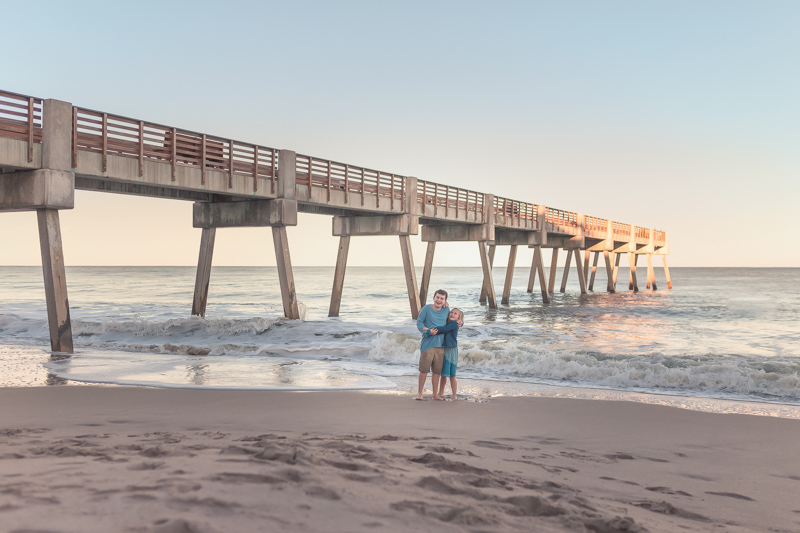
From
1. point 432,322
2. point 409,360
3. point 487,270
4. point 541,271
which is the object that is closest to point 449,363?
point 432,322

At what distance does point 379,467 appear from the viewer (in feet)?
14.4

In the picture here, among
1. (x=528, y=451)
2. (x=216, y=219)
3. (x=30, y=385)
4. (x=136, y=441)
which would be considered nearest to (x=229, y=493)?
(x=136, y=441)

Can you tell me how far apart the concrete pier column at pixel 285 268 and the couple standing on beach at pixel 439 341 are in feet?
39.3

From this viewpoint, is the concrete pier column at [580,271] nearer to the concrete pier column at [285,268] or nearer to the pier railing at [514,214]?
the pier railing at [514,214]

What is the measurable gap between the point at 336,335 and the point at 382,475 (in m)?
14.3

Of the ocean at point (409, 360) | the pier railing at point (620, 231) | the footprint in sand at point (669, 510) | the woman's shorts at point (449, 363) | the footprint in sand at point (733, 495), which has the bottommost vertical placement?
the ocean at point (409, 360)

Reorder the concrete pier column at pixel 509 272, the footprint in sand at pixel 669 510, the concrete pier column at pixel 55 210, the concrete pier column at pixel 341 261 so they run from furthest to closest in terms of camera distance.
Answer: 1. the concrete pier column at pixel 509 272
2. the concrete pier column at pixel 341 261
3. the concrete pier column at pixel 55 210
4. the footprint in sand at pixel 669 510

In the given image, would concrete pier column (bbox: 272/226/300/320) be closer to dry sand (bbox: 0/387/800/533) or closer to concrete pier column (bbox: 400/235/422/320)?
concrete pier column (bbox: 400/235/422/320)

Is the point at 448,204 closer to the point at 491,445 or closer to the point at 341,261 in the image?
the point at 341,261

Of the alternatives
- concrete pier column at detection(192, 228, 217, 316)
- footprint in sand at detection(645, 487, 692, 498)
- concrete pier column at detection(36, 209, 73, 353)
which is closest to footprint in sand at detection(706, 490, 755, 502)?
footprint in sand at detection(645, 487, 692, 498)

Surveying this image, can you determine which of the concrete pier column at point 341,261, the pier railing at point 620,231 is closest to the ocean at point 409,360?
the concrete pier column at point 341,261

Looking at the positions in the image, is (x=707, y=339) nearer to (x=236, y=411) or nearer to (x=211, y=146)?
(x=211, y=146)

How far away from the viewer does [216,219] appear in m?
20.8

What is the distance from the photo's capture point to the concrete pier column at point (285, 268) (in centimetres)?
2036
